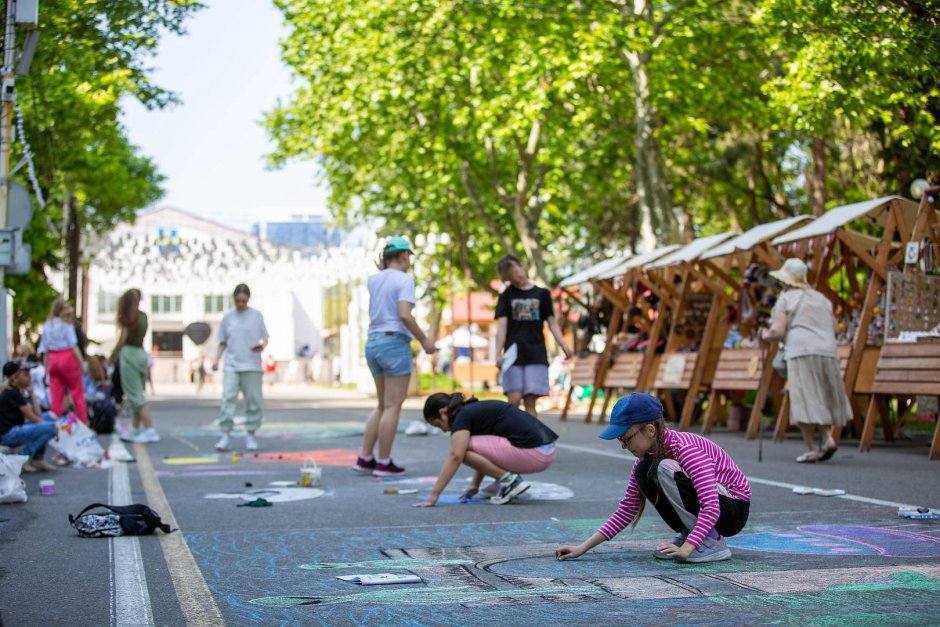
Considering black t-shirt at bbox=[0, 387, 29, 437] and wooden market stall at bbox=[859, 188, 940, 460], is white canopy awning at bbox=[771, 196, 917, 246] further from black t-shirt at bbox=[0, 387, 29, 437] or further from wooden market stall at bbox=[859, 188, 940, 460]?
black t-shirt at bbox=[0, 387, 29, 437]

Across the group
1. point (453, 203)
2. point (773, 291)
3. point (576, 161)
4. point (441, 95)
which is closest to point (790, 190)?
point (576, 161)

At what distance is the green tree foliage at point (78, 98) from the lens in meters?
17.6

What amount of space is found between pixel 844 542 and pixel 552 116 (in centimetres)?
2490

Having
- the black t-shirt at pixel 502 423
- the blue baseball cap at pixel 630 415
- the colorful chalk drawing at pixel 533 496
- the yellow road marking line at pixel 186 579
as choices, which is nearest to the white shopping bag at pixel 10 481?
the yellow road marking line at pixel 186 579

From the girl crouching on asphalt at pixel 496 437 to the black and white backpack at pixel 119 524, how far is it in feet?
6.28

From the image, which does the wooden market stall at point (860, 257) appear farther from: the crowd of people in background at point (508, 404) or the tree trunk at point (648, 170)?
the tree trunk at point (648, 170)

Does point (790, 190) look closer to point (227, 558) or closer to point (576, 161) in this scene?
point (576, 161)

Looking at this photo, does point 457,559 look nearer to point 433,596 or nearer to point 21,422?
point 433,596

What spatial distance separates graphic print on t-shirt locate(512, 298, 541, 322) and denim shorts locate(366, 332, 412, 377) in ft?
4.39

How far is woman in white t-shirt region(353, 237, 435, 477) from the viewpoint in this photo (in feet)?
38.1

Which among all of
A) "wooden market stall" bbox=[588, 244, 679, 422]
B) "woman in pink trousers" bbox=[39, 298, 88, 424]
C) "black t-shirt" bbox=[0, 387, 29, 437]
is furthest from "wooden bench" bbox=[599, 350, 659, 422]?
"black t-shirt" bbox=[0, 387, 29, 437]

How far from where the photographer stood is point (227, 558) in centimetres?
700

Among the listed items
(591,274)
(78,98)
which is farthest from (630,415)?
(78,98)

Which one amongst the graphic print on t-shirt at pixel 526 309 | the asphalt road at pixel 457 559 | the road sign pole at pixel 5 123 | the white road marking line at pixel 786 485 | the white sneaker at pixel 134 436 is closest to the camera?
the asphalt road at pixel 457 559
